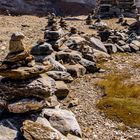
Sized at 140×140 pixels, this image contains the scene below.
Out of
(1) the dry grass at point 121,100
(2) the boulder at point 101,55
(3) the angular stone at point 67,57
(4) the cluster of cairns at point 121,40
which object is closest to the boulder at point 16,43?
(1) the dry grass at point 121,100

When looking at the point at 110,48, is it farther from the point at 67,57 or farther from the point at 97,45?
the point at 67,57

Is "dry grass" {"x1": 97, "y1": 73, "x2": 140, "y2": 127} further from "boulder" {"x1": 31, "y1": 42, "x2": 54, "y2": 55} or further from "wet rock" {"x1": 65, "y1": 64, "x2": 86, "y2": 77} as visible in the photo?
"boulder" {"x1": 31, "y1": 42, "x2": 54, "y2": 55}

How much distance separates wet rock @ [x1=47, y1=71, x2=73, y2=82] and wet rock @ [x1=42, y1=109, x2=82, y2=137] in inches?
273

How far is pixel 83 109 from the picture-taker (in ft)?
77.7

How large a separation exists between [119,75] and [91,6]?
2273 inches

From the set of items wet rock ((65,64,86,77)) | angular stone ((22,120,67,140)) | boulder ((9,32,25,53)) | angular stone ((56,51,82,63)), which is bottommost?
wet rock ((65,64,86,77))

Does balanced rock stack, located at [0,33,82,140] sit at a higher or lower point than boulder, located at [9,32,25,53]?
lower

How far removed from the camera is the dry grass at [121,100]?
75.4ft

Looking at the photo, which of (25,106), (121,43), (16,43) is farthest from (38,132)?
(121,43)

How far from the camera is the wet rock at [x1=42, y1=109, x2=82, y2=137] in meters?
19.7

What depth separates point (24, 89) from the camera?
19031 mm

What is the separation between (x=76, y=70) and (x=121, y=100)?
6.66 m

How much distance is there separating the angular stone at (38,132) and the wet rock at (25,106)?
933 mm

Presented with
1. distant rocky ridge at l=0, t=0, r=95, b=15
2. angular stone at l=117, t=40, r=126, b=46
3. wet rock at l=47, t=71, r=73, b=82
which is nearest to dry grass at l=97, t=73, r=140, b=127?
wet rock at l=47, t=71, r=73, b=82
